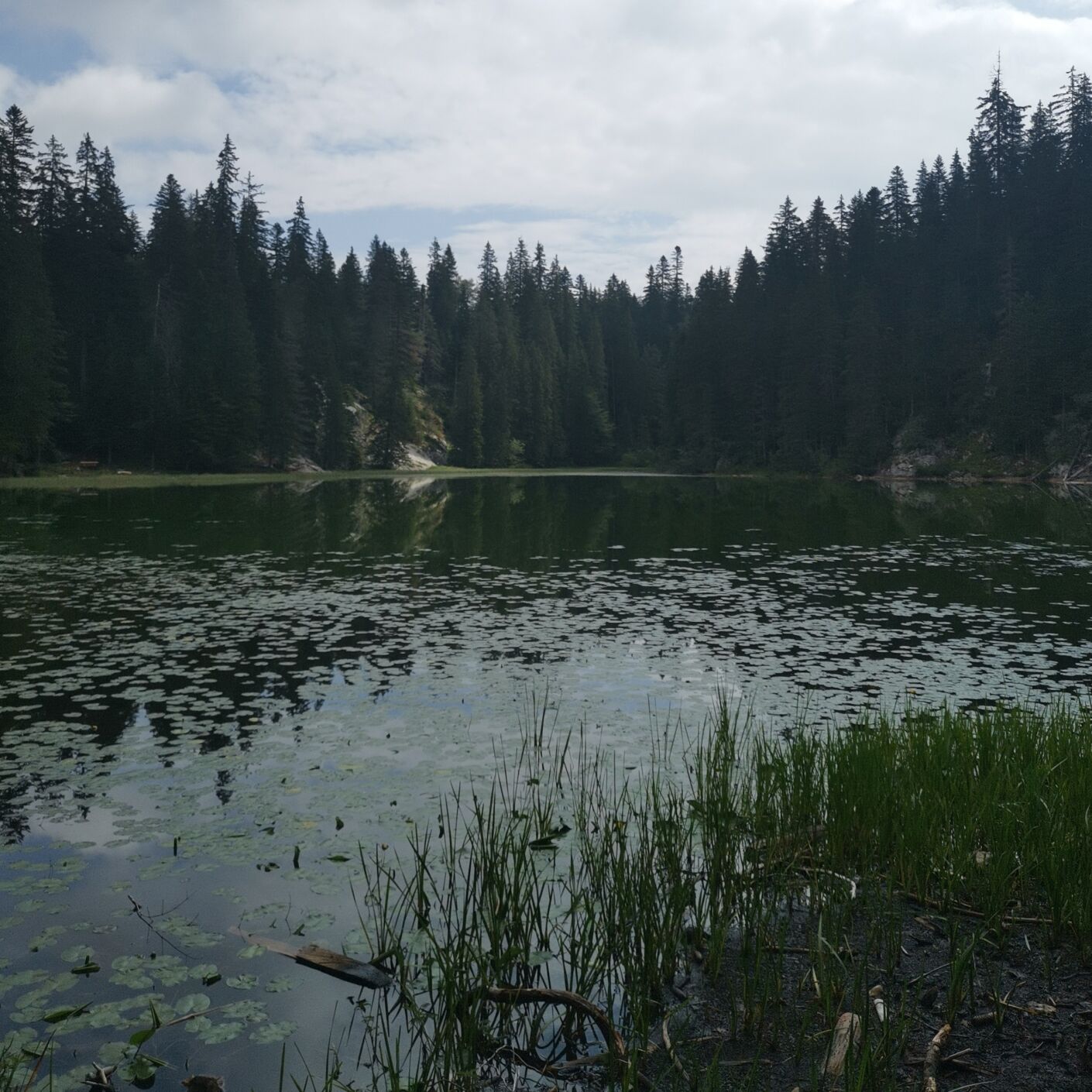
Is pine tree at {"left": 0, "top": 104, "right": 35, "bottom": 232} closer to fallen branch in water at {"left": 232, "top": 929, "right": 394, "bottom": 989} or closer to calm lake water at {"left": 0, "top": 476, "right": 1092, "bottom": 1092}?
calm lake water at {"left": 0, "top": 476, "right": 1092, "bottom": 1092}

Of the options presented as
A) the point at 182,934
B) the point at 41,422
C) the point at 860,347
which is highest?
the point at 860,347

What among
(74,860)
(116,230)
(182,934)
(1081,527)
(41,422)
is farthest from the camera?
(116,230)

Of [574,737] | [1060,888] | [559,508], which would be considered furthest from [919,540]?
[1060,888]

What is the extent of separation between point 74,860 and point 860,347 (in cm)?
8805

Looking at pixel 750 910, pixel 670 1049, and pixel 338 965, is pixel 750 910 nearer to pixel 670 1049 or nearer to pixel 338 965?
pixel 670 1049

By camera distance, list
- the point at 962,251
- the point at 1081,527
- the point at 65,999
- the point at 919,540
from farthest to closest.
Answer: the point at 962,251 → the point at 1081,527 → the point at 919,540 → the point at 65,999

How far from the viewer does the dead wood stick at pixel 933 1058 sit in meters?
4.45

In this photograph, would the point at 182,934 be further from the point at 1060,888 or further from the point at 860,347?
the point at 860,347

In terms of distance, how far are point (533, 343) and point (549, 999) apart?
126 m

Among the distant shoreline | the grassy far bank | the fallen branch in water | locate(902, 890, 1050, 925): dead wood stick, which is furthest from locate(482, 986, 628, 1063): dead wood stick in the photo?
the distant shoreline

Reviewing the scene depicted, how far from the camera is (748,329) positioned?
10000 cm

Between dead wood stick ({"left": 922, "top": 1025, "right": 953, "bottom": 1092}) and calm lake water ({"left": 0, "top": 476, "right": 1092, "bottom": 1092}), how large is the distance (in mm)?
3292

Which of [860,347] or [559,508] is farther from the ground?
[860,347]

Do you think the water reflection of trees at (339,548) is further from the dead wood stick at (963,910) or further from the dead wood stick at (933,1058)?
the dead wood stick at (933,1058)
